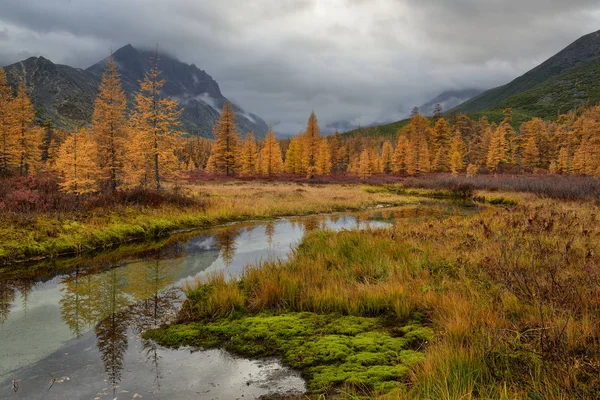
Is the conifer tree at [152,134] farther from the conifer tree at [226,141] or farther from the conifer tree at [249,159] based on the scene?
the conifer tree at [249,159]

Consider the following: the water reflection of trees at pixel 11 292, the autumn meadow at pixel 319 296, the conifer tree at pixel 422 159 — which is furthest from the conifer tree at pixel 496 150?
the water reflection of trees at pixel 11 292

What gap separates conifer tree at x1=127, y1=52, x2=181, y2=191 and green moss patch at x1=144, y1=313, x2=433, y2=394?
2250 cm

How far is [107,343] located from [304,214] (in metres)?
22.3

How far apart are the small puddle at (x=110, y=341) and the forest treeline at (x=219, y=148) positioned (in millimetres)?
11060

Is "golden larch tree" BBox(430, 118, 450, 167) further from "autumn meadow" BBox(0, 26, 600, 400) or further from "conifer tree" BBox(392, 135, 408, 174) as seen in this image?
"autumn meadow" BBox(0, 26, 600, 400)

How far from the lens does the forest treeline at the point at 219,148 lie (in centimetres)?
2716

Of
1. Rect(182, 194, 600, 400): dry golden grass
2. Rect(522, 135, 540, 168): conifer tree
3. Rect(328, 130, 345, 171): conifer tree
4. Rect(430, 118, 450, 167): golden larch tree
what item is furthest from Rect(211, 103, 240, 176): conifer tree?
Rect(522, 135, 540, 168): conifer tree

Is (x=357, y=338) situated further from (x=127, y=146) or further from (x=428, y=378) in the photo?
(x=127, y=146)

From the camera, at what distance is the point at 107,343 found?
687 cm

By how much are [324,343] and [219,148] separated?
66564 mm

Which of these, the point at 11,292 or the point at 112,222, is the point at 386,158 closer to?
the point at 112,222

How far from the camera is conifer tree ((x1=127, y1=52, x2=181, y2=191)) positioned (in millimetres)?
26750

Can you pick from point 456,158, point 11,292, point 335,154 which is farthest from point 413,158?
point 11,292

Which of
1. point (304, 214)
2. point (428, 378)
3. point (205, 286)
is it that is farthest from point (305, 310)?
point (304, 214)
